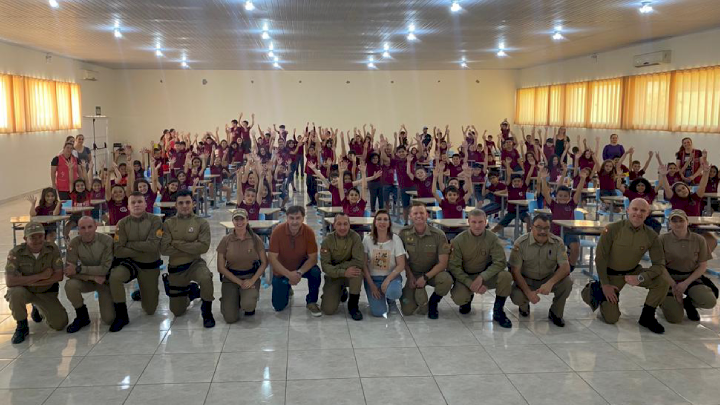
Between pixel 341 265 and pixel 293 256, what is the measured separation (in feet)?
1.60

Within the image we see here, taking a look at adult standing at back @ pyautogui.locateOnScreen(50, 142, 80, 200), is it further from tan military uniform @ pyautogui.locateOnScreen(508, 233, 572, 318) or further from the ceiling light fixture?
the ceiling light fixture

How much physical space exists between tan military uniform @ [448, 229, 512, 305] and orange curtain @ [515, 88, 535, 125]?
19.1 meters

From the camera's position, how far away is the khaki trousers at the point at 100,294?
578 cm

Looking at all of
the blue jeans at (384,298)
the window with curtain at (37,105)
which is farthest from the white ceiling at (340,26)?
the blue jeans at (384,298)

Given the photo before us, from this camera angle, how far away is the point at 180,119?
25484 millimetres

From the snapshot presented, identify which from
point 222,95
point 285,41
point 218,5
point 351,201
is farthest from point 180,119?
point 351,201

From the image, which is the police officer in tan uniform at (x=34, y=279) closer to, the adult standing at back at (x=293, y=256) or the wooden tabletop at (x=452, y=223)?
the adult standing at back at (x=293, y=256)

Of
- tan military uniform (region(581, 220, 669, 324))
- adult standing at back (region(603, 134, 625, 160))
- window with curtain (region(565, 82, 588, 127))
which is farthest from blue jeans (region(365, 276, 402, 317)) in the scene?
window with curtain (region(565, 82, 588, 127))

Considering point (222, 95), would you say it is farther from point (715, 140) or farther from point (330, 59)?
point (715, 140)

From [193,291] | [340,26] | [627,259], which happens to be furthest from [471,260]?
[340,26]

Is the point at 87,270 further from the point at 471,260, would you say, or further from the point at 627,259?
the point at 627,259

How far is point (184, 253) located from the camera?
6.17 meters

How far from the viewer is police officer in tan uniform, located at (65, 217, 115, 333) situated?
5.78 meters

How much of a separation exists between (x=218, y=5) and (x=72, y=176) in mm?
3457
